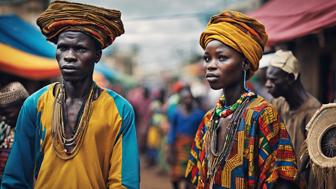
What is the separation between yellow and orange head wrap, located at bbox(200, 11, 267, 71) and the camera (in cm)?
360

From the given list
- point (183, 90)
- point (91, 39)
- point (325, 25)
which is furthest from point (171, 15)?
point (91, 39)

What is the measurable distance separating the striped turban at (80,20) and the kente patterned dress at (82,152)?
410 mm

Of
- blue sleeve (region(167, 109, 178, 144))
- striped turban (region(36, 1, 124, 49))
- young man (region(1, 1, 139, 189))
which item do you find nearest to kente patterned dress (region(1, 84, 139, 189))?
young man (region(1, 1, 139, 189))

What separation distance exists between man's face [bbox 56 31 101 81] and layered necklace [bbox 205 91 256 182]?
99 cm

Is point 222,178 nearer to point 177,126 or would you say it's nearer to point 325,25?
point 325,25

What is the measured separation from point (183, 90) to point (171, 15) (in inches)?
134

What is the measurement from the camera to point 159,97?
16.6 metres

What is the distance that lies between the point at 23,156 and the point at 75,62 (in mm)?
705

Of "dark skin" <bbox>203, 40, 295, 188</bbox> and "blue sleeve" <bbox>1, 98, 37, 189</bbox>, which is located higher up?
"dark skin" <bbox>203, 40, 295, 188</bbox>

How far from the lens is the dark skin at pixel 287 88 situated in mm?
5043

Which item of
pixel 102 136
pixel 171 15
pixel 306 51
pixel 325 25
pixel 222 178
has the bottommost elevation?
pixel 222 178

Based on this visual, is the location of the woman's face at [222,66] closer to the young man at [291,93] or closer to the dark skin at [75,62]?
the dark skin at [75,62]

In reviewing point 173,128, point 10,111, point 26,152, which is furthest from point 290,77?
point 173,128

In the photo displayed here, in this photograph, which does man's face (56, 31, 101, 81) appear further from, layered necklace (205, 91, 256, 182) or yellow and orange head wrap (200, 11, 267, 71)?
layered necklace (205, 91, 256, 182)
